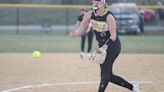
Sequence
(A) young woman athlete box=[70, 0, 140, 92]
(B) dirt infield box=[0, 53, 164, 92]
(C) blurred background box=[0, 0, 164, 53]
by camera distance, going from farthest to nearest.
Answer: (C) blurred background box=[0, 0, 164, 53] < (B) dirt infield box=[0, 53, 164, 92] < (A) young woman athlete box=[70, 0, 140, 92]

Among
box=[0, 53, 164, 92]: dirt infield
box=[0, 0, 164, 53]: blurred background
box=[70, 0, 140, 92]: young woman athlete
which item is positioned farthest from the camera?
box=[0, 0, 164, 53]: blurred background

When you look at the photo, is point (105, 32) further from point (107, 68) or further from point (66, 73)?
point (66, 73)

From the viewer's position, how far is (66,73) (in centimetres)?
1275

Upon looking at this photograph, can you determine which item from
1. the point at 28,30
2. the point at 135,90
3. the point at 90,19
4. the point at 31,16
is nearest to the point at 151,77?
the point at 135,90

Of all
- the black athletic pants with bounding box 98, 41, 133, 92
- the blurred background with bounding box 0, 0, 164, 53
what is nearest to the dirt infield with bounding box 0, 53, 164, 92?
the black athletic pants with bounding box 98, 41, 133, 92

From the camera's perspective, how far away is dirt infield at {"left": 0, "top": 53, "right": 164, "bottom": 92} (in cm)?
1039

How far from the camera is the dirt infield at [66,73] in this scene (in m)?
10.4

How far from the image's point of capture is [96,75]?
41.3ft

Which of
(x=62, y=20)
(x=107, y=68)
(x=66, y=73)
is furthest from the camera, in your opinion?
(x=62, y=20)

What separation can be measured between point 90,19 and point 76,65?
19.0 feet

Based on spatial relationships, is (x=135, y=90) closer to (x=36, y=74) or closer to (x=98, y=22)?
(x=98, y=22)

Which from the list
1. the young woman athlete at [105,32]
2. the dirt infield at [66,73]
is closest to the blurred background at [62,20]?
the dirt infield at [66,73]

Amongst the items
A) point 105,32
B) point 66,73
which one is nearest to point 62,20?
point 66,73

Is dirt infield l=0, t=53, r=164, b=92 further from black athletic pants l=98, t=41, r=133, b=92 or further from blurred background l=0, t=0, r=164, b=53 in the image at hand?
blurred background l=0, t=0, r=164, b=53
